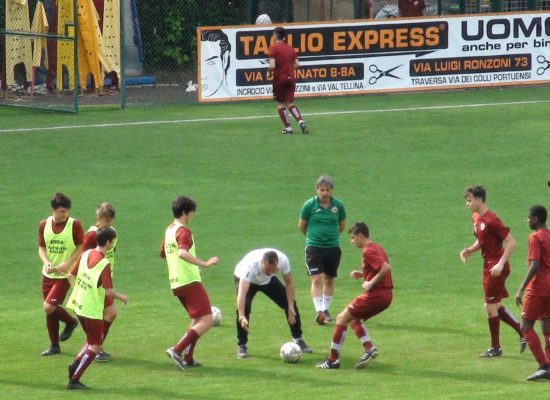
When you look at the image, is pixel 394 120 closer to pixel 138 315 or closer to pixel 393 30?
pixel 393 30

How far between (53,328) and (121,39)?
16672 millimetres

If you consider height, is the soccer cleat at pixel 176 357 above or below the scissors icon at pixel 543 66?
below

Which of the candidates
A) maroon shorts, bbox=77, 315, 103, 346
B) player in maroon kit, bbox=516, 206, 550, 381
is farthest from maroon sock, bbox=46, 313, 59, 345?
player in maroon kit, bbox=516, 206, 550, 381

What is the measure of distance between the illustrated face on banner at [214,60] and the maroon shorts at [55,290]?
1628cm

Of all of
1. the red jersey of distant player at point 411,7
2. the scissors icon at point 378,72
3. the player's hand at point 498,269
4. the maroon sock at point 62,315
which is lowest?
the maroon sock at point 62,315

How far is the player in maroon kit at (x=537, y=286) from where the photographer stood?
39.8 feet

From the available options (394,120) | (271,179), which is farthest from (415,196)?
(394,120)

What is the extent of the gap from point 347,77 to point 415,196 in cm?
971

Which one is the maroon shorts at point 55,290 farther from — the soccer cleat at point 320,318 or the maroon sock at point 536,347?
the maroon sock at point 536,347

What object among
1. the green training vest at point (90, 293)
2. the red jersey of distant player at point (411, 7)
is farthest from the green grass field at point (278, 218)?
the red jersey of distant player at point (411, 7)

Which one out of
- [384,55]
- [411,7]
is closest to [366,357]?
[384,55]

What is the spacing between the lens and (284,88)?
2580cm

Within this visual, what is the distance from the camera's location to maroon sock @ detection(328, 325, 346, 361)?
12.7 meters

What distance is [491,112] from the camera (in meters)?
29.0
